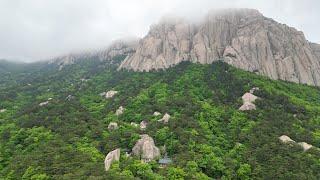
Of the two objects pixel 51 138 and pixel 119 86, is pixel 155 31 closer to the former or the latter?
pixel 119 86

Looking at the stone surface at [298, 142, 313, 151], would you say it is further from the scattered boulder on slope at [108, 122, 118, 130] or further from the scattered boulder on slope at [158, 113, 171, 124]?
the scattered boulder on slope at [108, 122, 118, 130]

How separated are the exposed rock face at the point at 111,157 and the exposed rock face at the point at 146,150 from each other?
179 inches

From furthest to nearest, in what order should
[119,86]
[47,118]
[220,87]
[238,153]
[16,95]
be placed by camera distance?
[16,95], [119,86], [220,87], [47,118], [238,153]

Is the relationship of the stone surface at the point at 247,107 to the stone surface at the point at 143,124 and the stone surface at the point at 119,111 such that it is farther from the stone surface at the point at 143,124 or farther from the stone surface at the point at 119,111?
the stone surface at the point at 119,111

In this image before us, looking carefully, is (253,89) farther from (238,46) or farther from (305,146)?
(238,46)

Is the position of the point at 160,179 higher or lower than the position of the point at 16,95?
higher

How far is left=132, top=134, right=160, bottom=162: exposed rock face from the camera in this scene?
86.7 metres

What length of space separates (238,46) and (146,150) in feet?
253

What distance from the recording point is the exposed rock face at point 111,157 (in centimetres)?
8056

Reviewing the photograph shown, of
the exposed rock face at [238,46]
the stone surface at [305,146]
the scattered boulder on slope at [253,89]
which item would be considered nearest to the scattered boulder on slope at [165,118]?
the scattered boulder on slope at [253,89]

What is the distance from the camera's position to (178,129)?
98188 mm

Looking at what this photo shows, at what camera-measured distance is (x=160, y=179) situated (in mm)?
74500

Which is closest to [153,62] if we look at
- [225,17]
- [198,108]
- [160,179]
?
[225,17]

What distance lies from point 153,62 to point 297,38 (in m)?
49.8
